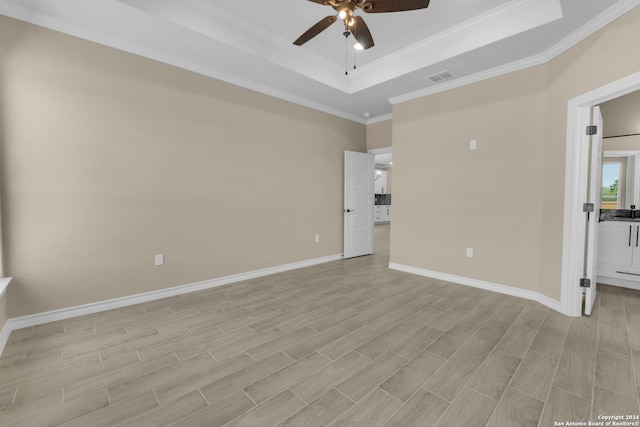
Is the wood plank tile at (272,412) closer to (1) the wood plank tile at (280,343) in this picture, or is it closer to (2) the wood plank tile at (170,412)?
(2) the wood plank tile at (170,412)

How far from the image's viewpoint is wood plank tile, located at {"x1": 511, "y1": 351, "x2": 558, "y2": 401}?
1688 millimetres

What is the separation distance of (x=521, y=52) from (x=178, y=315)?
15.5 ft

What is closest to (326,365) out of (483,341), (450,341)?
(450,341)

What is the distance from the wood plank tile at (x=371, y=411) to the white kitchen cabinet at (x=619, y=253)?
403 cm

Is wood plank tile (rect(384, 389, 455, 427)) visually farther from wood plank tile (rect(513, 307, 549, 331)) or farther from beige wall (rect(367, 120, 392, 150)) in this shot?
beige wall (rect(367, 120, 392, 150))

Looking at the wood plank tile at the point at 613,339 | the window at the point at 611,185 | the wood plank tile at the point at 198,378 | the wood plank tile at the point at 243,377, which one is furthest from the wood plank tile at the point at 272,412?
the window at the point at 611,185

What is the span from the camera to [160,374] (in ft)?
6.06

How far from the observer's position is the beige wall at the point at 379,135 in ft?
A: 17.6

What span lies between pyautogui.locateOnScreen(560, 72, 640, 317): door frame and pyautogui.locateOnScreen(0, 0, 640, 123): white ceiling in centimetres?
73

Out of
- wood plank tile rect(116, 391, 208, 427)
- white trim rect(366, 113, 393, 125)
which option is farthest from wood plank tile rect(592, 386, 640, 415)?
white trim rect(366, 113, 393, 125)

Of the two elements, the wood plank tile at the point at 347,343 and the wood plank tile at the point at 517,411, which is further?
the wood plank tile at the point at 347,343

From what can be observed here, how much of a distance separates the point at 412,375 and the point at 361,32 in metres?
2.72

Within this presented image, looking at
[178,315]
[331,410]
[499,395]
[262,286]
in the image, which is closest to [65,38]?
[178,315]

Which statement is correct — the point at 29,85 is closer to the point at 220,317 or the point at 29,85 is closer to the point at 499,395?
the point at 220,317
